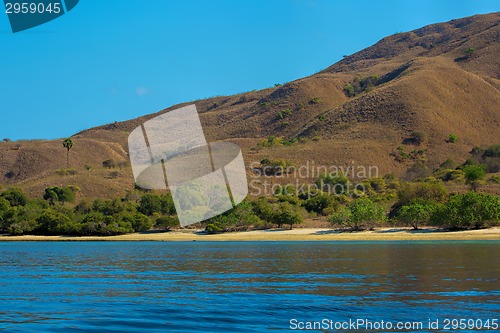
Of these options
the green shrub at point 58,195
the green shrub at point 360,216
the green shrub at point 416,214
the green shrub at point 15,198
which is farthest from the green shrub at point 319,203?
the green shrub at point 15,198

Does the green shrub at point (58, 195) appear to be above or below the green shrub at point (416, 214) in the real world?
above

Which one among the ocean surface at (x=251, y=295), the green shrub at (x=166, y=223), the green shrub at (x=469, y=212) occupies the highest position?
the ocean surface at (x=251, y=295)

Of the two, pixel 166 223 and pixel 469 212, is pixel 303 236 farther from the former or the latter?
pixel 166 223

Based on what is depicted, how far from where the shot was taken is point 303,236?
70.9 meters

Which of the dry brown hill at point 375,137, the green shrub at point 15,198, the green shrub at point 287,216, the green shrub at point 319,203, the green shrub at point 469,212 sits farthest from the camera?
the dry brown hill at point 375,137

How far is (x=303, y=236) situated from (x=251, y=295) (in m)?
47.2

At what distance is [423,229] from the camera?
230 feet

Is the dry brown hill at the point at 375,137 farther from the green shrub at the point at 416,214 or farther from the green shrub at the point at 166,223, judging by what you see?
the green shrub at the point at 416,214

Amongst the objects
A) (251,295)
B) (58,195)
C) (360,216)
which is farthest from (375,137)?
(251,295)

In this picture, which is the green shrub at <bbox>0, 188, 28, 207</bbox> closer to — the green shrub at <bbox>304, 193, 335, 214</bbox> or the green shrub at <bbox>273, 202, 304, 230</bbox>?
the green shrub at <bbox>273, 202, 304, 230</bbox>

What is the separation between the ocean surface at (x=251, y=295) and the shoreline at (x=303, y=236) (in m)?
25.0

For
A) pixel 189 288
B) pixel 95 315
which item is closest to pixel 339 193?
pixel 189 288

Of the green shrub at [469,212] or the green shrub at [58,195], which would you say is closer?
the green shrub at [469,212]

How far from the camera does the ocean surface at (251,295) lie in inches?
741
